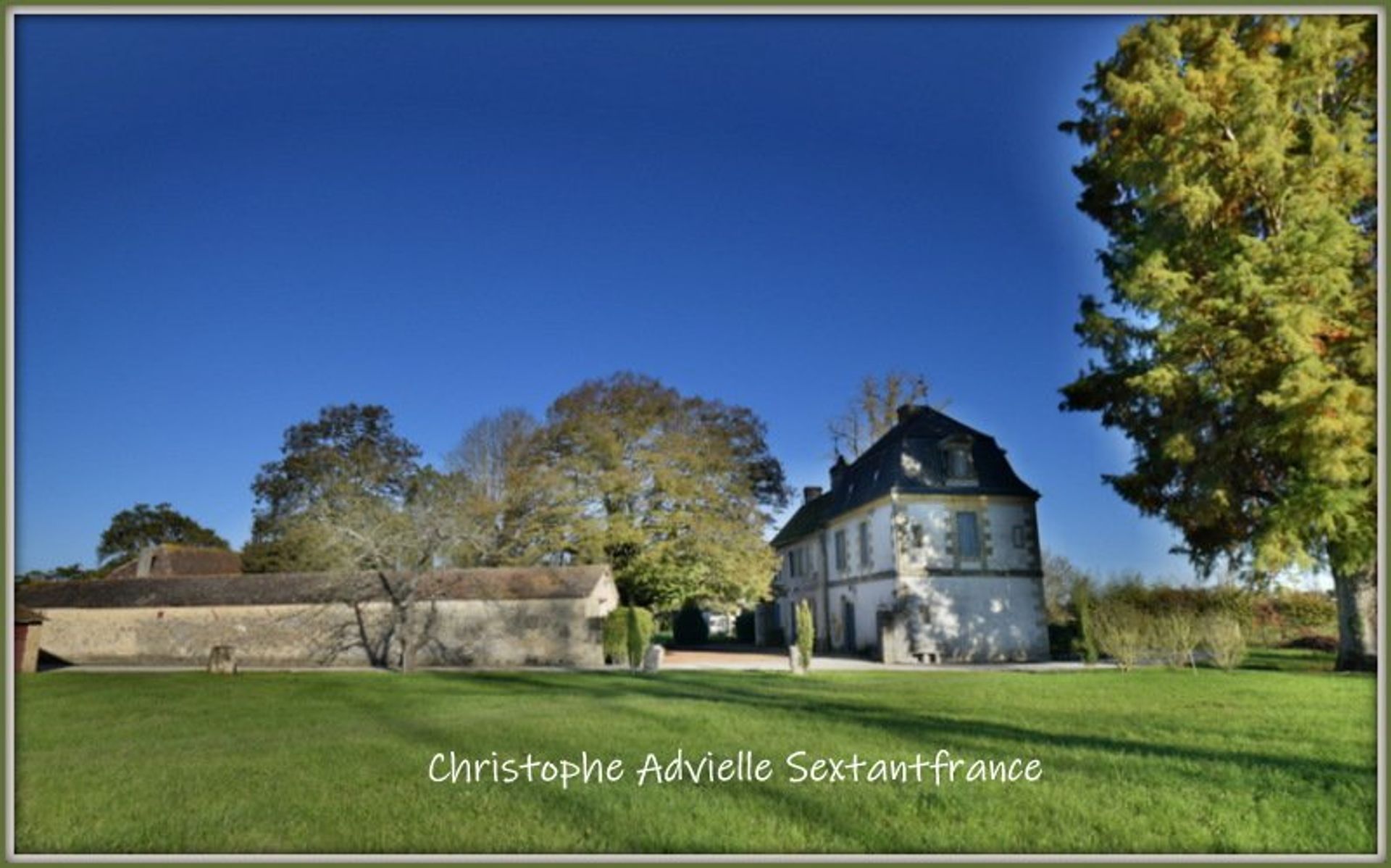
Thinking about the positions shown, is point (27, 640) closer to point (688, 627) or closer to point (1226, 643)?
point (688, 627)

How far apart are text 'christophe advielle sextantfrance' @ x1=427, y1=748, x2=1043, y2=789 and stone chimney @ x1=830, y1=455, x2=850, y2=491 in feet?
89.7

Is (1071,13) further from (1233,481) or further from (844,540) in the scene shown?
(844,540)

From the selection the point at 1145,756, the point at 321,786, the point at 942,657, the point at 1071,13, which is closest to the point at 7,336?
the point at 321,786

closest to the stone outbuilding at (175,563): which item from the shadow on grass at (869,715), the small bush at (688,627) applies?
the small bush at (688,627)

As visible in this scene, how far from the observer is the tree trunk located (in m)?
15.1

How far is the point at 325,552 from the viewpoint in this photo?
31.4 meters

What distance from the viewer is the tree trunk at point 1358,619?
15.1 metres

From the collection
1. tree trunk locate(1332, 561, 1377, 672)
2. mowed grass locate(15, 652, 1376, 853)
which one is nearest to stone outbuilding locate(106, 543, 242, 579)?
mowed grass locate(15, 652, 1376, 853)

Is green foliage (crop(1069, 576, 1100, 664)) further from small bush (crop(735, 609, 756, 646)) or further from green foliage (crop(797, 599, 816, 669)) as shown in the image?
small bush (crop(735, 609, 756, 646))

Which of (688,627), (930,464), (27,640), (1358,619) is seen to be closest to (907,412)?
(930,464)

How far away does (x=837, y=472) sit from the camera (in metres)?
36.2

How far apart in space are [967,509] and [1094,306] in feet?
33.4

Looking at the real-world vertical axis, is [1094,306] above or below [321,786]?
above

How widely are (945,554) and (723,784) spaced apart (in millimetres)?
20887
